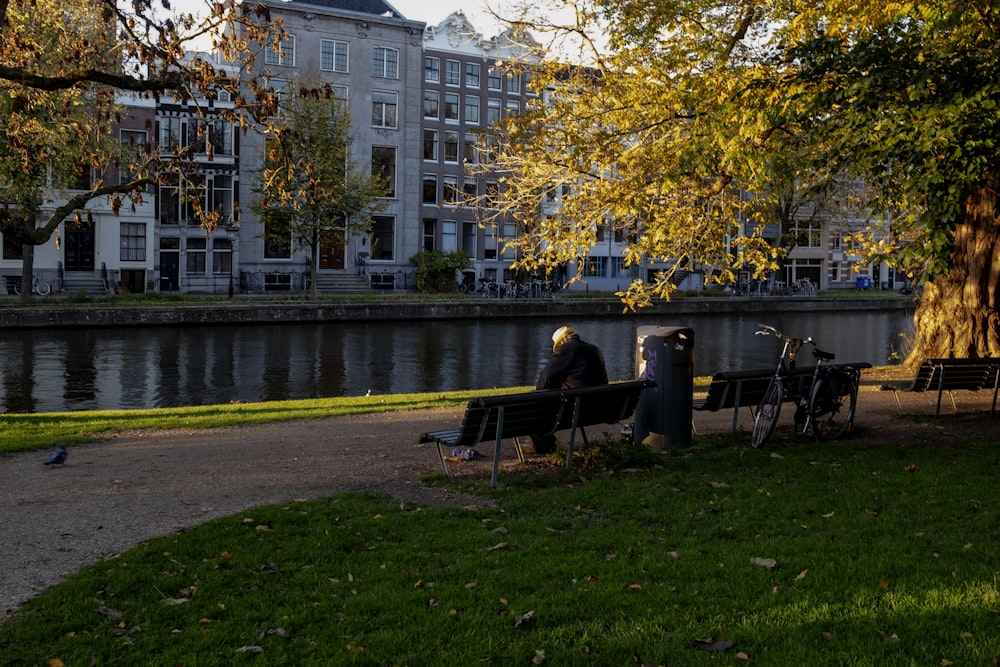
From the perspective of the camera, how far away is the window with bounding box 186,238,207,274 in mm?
50812

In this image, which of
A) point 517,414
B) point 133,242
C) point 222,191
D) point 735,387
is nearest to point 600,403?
point 517,414

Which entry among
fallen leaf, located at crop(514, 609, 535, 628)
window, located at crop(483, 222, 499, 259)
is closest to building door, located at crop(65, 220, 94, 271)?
window, located at crop(483, 222, 499, 259)

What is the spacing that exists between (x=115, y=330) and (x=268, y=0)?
83.6 ft

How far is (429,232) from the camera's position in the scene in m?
58.9

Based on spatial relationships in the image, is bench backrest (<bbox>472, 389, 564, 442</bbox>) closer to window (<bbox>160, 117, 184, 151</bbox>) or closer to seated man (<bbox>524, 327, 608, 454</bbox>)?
seated man (<bbox>524, 327, 608, 454</bbox>)

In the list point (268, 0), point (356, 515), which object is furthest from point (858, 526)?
point (268, 0)

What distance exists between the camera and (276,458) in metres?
9.92

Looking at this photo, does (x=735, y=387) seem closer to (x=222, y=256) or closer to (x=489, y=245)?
(x=222, y=256)

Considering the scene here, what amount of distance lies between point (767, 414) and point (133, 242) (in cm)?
4493

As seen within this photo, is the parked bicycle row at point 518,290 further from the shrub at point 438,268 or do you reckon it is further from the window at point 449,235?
the window at point 449,235

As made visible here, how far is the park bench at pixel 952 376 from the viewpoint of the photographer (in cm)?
1229

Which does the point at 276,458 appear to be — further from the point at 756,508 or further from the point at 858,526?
the point at 858,526

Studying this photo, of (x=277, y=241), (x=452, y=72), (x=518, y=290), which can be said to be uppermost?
(x=452, y=72)

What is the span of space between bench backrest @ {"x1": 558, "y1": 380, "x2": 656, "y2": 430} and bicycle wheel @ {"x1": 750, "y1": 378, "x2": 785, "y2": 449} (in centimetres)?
140
